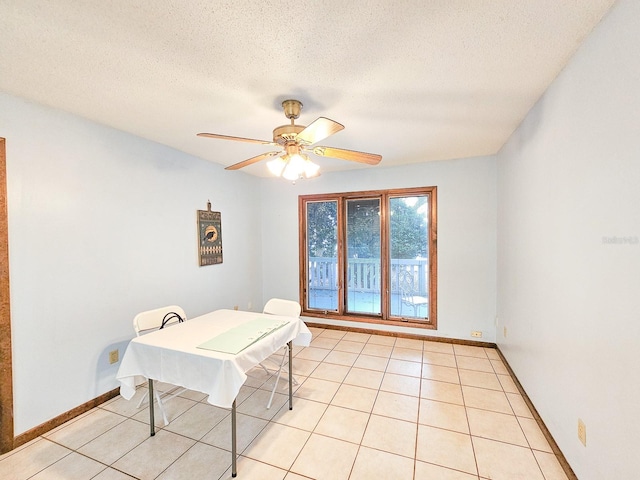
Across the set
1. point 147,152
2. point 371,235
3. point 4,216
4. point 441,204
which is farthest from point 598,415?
point 147,152

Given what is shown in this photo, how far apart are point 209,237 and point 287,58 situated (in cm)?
253

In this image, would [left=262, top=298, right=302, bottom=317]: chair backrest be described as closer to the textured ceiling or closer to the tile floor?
the tile floor

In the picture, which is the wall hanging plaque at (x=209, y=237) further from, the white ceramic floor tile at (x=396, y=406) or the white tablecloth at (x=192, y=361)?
the white ceramic floor tile at (x=396, y=406)

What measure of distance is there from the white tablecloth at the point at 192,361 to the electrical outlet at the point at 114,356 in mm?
733

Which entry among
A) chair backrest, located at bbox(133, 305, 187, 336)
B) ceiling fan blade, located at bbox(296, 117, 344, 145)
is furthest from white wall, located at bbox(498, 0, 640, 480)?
chair backrest, located at bbox(133, 305, 187, 336)

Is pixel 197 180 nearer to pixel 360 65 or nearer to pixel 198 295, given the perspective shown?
pixel 198 295

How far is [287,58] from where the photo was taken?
1466 mm

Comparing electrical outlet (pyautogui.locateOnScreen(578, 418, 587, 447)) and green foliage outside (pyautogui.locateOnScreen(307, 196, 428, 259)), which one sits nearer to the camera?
electrical outlet (pyautogui.locateOnScreen(578, 418, 587, 447))

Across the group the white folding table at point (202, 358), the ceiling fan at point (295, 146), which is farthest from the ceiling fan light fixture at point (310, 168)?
the white folding table at point (202, 358)

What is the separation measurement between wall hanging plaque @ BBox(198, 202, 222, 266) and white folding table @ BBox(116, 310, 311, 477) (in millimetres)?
1326

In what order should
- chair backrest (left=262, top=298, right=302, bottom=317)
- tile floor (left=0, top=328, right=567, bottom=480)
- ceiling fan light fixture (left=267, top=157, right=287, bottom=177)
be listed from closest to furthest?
tile floor (left=0, top=328, right=567, bottom=480)
ceiling fan light fixture (left=267, top=157, right=287, bottom=177)
chair backrest (left=262, top=298, right=302, bottom=317)

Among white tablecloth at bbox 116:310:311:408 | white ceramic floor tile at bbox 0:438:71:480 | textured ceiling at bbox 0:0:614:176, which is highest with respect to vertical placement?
textured ceiling at bbox 0:0:614:176

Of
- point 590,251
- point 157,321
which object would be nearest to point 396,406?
point 590,251

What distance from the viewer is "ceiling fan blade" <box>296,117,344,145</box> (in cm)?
148
